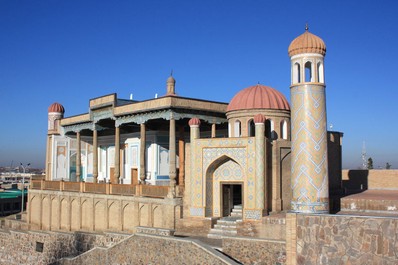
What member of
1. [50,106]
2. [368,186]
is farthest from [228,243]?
[50,106]

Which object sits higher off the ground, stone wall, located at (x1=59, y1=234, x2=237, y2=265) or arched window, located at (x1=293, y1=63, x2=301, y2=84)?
arched window, located at (x1=293, y1=63, x2=301, y2=84)

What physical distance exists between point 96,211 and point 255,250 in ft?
44.9

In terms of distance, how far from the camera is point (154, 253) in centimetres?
1853

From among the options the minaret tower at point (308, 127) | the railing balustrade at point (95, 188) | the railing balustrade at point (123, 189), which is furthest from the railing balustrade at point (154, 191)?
the minaret tower at point (308, 127)

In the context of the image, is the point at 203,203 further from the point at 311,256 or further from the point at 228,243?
the point at 311,256

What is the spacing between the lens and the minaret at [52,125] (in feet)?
117

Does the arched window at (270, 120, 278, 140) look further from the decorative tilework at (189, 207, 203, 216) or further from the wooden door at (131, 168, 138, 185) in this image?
the wooden door at (131, 168, 138, 185)

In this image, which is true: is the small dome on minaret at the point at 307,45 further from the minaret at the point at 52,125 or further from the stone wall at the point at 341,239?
the minaret at the point at 52,125

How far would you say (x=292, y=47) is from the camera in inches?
675

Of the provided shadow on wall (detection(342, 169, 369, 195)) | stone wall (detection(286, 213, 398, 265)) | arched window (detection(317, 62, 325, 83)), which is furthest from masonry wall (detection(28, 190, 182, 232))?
shadow on wall (detection(342, 169, 369, 195))

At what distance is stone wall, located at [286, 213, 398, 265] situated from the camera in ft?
40.6

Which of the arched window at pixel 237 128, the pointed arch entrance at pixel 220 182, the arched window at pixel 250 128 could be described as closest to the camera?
the pointed arch entrance at pixel 220 182

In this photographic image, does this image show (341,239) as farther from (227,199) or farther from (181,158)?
(181,158)

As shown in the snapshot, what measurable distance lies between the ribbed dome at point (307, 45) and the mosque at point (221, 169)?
4 centimetres
